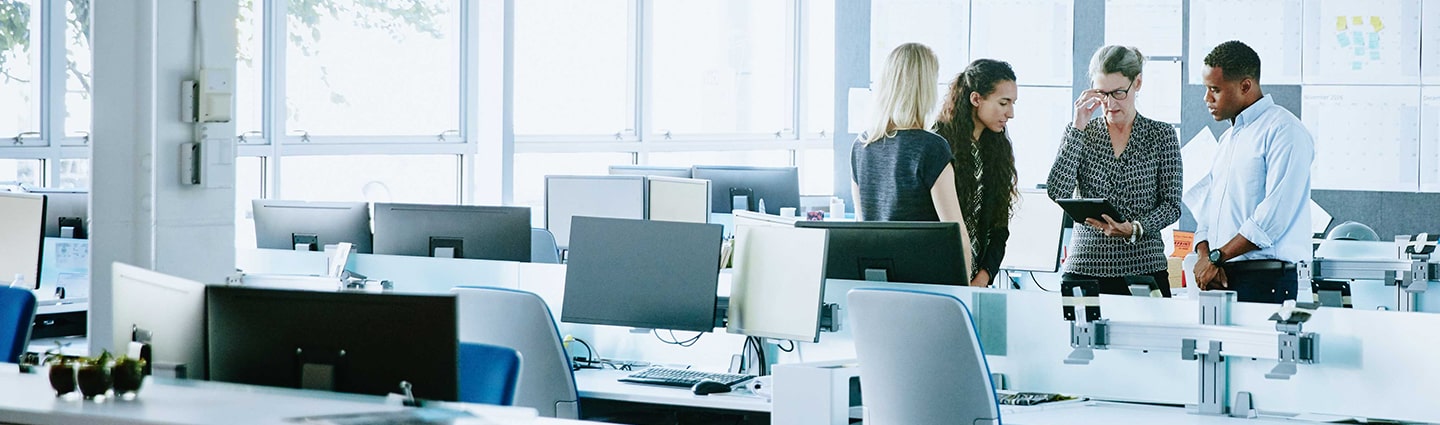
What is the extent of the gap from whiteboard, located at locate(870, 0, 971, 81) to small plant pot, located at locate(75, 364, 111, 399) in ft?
20.5

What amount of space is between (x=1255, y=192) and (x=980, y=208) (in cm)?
81

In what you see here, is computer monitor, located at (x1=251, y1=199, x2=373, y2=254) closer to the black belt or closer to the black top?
the black top

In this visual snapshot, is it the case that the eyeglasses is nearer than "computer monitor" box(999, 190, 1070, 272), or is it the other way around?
the eyeglasses

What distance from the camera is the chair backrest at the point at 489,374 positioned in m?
3.15

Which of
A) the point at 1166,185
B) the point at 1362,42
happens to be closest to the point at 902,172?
the point at 1166,185

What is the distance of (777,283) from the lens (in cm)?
442

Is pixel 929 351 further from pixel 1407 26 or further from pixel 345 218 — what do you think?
pixel 1407 26

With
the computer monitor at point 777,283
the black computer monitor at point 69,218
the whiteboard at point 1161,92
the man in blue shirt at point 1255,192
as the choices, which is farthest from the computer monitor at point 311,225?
the whiteboard at point 1161,92

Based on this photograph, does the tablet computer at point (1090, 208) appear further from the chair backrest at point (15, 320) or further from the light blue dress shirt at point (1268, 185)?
the chair backrest at point (15, 320)

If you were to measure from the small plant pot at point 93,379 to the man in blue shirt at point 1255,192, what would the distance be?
3.02m

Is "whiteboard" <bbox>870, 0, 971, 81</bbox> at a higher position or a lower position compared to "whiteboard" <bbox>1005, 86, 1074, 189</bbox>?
higher

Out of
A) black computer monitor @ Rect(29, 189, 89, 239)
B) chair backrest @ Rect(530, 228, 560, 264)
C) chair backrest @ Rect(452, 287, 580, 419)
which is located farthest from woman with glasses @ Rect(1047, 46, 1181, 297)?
black computer monitor @ Rect(29, 189, 89, 239)

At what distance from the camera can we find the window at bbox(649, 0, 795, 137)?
996 centimetres

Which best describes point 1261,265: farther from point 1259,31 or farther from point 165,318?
point 1259,31
